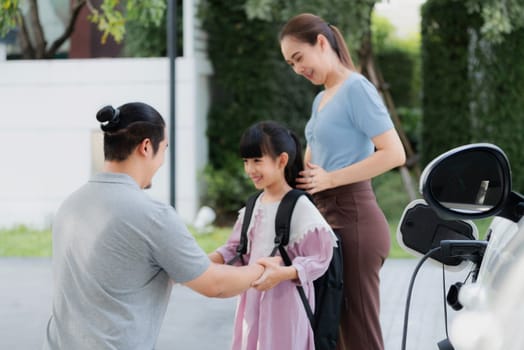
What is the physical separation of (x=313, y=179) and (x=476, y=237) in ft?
3.77

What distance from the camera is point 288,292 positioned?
3432mm

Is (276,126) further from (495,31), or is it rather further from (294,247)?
(495,31)

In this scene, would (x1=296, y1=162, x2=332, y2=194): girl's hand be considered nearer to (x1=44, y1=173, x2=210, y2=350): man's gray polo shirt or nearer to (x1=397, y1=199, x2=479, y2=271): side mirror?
(x1=44, y1=173, x2=210, y2=350): man's gray polo shirt

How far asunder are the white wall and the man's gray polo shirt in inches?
359

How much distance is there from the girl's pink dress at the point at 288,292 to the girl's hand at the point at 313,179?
60 millimetres

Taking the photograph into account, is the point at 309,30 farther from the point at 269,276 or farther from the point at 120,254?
the point at 120,254

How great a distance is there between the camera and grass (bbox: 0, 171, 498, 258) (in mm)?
10422

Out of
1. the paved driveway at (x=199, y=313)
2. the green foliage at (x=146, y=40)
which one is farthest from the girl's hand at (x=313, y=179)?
the green foliage at (x=146, y=40)

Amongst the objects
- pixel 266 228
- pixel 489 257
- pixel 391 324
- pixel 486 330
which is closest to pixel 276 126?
pixel 266 228

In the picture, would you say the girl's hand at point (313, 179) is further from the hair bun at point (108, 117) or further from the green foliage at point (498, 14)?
the green foliage at point (498, 14)

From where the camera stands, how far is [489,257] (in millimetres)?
1765

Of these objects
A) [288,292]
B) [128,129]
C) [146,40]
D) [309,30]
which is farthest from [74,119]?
[128,129]

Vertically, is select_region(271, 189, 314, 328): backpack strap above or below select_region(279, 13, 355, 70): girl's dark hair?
below

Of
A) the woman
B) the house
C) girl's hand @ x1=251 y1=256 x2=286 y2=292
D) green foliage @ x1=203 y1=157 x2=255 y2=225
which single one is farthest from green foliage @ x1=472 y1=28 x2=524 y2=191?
girl's hand @ x1=251 y1=256 x2=286 y2=292
